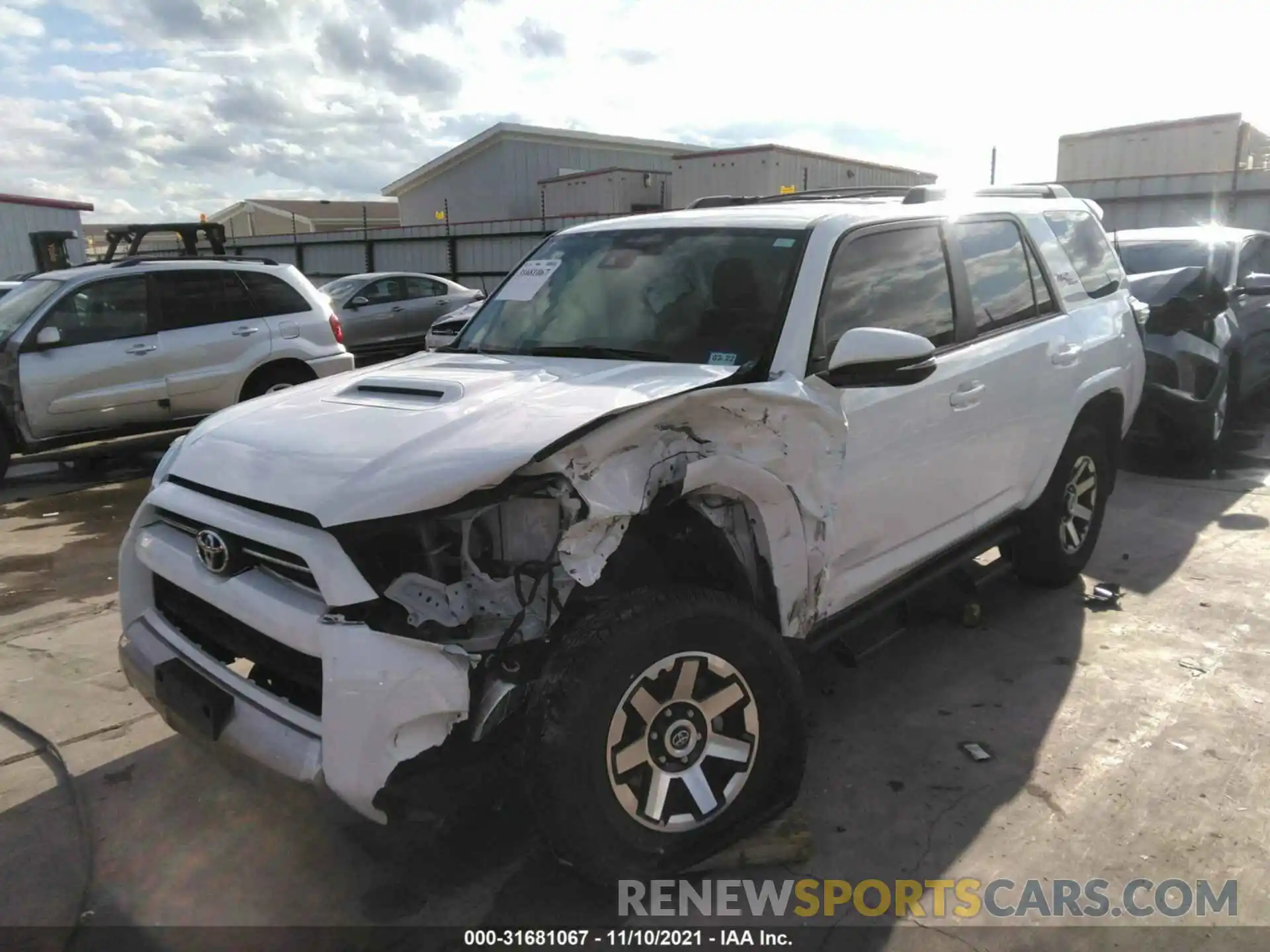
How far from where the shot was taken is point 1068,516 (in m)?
4.64

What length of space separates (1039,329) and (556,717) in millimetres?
2959

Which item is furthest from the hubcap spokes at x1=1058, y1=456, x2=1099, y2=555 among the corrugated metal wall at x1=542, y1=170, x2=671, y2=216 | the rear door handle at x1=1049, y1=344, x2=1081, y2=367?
the corrugated metal wall at x1=542, y1=170, x2=671, y2=216

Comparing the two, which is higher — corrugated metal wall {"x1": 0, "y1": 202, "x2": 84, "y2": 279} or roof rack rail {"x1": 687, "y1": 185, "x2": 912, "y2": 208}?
corrugated metal wall {"x1": 0, "y1": 202, "x2": 84, "y2": 279}

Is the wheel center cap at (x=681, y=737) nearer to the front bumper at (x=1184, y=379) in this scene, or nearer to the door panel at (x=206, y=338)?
the front bumper at (x=1184, y=379)

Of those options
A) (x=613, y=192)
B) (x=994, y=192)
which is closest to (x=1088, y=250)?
(x=994, y=192)

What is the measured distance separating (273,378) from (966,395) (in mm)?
6784

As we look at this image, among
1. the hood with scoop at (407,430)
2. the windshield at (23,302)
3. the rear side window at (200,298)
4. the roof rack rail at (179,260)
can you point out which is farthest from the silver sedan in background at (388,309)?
the hood with scoop at (407,430)

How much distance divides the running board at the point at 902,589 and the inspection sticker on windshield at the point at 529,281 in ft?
5.82

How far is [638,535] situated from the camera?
9.03 ft

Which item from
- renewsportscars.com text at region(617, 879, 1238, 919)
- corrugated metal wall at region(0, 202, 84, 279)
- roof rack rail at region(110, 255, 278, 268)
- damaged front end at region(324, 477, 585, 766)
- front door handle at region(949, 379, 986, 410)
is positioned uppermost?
corrugated metal wall at region(0, 202, 84, 279)

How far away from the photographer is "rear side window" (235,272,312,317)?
8.49m

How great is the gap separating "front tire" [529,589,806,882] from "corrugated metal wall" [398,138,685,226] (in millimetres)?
22189

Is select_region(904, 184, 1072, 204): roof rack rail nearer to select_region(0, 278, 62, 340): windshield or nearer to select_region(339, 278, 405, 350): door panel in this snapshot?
select_region(0, 278, 62, 340): windshield

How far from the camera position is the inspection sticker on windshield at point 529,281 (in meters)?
3.89
